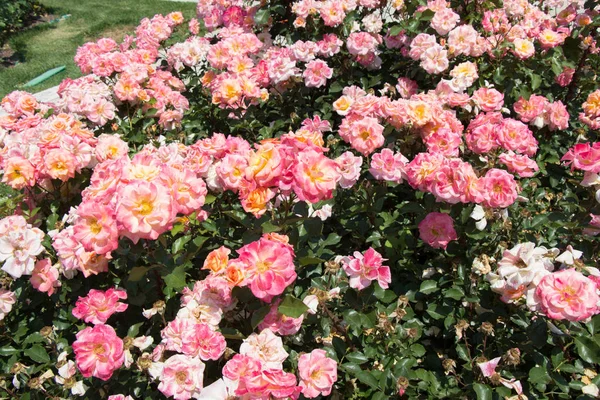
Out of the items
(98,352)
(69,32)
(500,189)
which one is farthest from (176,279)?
(69,32)

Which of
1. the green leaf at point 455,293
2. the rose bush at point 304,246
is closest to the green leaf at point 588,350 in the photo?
the rose bush at point 304,246

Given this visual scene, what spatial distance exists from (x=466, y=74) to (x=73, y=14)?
25.1 ft

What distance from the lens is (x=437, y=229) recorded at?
165 centimetres

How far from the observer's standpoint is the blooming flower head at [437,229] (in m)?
1.63

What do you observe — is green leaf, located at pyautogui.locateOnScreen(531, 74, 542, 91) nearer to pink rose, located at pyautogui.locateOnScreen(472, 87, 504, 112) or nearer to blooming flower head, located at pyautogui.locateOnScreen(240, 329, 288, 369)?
pink rose, located at pyautogui.locateOnScreen(472, 87, 504, 112)

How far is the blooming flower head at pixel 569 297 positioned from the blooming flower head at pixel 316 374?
56 centimetres

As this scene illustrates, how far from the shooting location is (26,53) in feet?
22.5

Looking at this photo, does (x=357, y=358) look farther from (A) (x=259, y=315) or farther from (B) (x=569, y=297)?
(B) (x=569, y=297)

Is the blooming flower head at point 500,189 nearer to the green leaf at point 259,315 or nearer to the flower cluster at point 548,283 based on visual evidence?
the flower cluster at point 548,283

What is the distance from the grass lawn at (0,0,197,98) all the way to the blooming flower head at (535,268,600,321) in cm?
587

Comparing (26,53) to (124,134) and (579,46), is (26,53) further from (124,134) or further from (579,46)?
(579,46)

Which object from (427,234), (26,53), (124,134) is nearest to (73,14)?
(26,53)

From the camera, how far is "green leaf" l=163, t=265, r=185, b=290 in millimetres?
1430

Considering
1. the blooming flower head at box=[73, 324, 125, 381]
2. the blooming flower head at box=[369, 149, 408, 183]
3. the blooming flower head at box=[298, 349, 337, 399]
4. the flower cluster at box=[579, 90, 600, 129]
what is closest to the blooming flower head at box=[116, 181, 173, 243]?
the blooming flower head at box=[73, 324, 125, 381]
